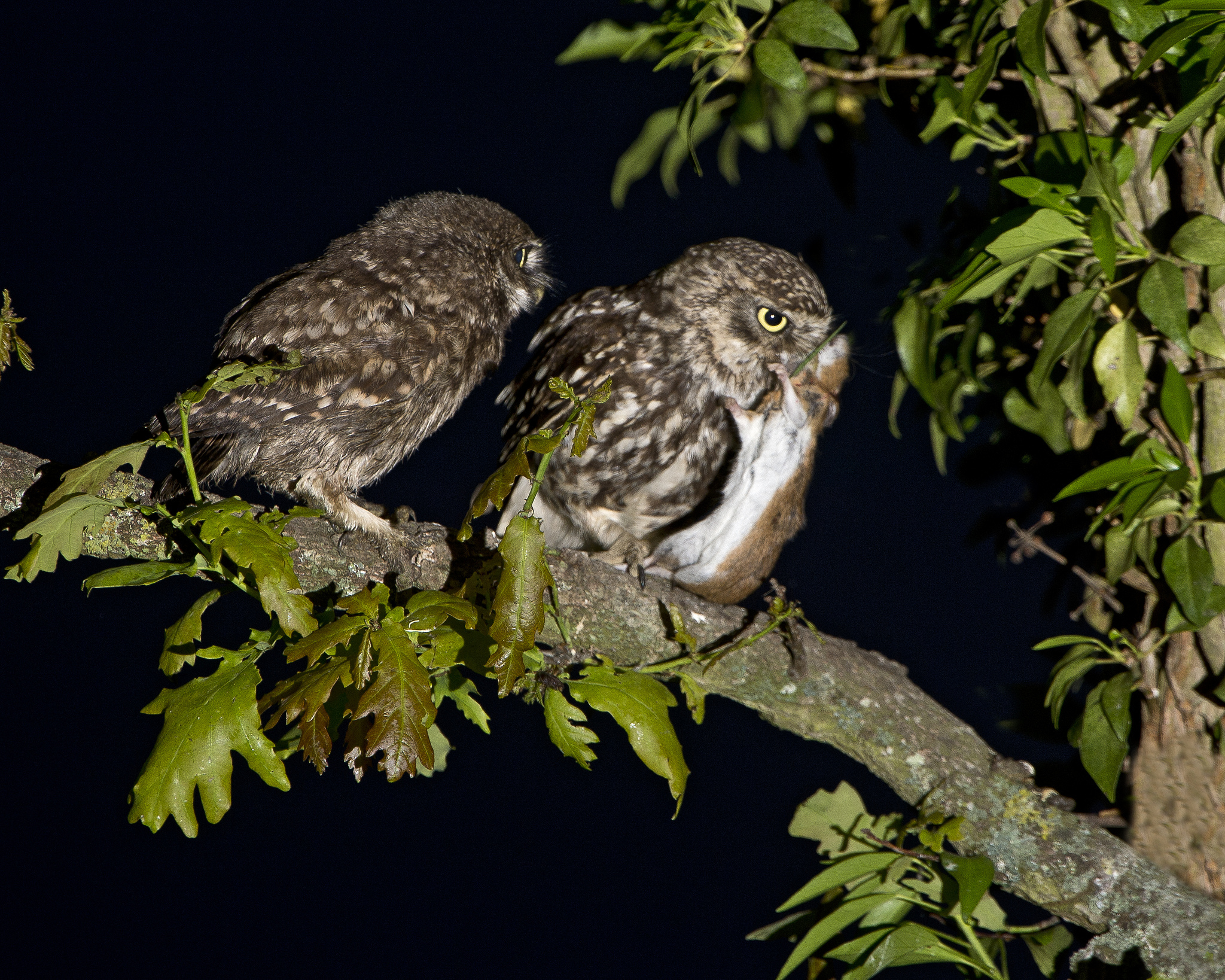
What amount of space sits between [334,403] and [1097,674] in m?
1.07

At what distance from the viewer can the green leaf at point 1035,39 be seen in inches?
37.1

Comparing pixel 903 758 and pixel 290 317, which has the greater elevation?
pixel 290 317

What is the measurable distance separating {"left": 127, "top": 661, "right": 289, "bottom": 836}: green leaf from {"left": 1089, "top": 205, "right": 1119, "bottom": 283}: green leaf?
2.77 feet

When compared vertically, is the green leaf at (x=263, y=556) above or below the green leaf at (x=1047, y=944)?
above

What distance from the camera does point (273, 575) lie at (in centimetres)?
80

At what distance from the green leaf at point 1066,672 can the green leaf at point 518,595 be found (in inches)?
27.5

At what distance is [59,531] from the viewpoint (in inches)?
32.7

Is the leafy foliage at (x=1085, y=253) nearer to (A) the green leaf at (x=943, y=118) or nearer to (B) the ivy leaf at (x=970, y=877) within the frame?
(A) the green leaf at (x=943, y=118)

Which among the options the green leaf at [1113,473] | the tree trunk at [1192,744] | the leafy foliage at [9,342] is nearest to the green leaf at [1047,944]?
the tree trunk at [1192,744]

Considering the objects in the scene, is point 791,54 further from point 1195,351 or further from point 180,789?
point 180,789

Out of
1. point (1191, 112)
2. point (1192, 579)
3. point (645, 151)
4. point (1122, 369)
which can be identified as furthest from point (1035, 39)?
point (645, 151)

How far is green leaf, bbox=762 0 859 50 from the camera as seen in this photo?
108cm

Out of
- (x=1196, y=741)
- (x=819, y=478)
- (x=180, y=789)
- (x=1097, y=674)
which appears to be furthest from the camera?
(x=819, y=478)

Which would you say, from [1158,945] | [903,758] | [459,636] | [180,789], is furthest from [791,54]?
[1158,945]
